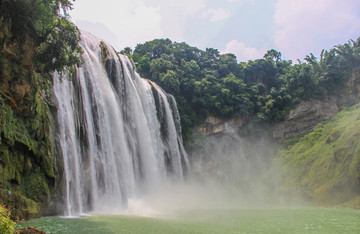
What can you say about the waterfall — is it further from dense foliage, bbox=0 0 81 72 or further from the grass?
the grass

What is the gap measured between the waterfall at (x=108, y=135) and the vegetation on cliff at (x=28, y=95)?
50.0 inches

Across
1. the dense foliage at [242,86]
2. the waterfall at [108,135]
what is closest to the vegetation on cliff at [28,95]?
the waterfall at [108,135]

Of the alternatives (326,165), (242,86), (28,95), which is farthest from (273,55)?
(28,95)

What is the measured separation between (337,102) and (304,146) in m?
9.30

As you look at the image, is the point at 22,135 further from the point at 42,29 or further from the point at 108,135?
the point at 108,135

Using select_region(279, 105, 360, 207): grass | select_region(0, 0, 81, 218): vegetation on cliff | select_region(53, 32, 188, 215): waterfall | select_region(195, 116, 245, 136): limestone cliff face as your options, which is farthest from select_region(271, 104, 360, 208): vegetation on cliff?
select_region(0, 0, 81, 218): vegetation on cliff

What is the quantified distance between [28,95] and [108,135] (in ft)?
25.7

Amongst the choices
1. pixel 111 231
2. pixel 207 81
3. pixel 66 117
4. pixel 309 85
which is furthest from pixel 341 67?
pixel 111 231

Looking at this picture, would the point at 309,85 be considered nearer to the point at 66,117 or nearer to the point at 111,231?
the point at 66,117

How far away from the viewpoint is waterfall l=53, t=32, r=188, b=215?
15.8 m

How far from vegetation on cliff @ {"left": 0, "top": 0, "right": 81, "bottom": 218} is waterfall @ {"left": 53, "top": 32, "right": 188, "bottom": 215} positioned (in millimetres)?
1270

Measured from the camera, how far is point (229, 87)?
43250 millimetres

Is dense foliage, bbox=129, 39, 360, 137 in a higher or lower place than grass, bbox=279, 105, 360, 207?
higher

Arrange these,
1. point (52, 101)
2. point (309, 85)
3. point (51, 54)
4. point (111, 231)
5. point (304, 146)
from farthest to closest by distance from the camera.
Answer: point (309, 85), point (304, 146), point (52, 101), point (51, 54), point (111, 231)
